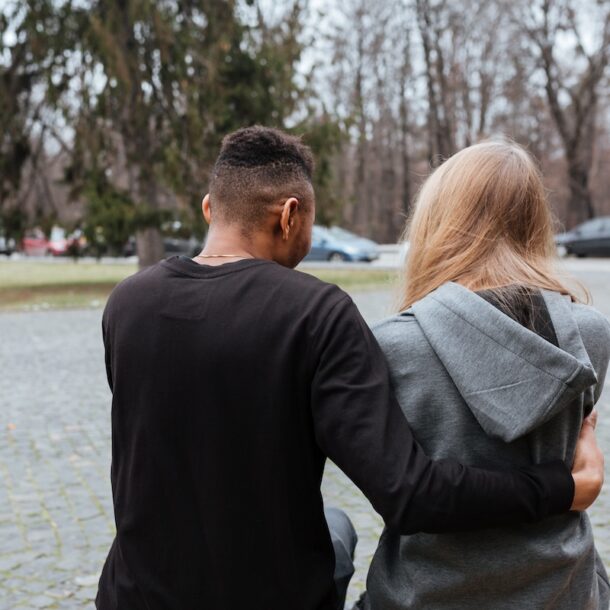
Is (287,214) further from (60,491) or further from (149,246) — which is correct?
(149,246)

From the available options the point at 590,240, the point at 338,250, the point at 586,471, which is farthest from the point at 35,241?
the point at 586,471

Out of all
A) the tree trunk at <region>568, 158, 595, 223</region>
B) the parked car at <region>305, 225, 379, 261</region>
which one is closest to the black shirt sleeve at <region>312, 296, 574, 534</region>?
the parked car at <region>305, 225, 379, 261</region>

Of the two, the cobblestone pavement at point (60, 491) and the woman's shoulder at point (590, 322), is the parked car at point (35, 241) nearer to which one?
the cobblestone pavement at point (60, 491)

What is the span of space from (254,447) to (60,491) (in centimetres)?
403

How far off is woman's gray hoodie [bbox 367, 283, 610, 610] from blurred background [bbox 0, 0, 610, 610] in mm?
405

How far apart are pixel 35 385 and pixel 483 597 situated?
7.83 meters

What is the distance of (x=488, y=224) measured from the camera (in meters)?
1.82

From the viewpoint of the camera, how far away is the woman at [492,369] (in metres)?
1.68

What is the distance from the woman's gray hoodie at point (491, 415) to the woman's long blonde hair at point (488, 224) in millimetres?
91

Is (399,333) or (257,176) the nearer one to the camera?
(399,333)

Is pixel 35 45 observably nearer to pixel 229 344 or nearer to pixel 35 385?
pixel 35 385

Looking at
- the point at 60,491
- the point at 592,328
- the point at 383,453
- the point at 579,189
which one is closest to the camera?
the point at 383,453

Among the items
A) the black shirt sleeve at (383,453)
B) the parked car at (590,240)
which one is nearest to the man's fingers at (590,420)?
the black shirt sleeve at (383,453)

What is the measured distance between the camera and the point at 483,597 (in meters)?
1.77
